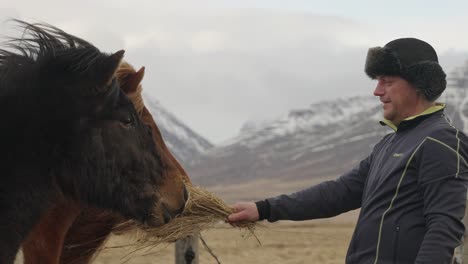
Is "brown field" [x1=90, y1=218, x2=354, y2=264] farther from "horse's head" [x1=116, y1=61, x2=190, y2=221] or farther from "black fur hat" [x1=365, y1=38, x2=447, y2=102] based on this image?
"black fur hat" [x1=365, y1=38, x2=447, y2=102]

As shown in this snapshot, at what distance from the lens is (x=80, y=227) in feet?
15.3

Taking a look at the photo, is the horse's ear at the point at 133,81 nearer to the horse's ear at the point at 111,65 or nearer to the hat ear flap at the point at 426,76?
the horse's ear at the point at 111,65

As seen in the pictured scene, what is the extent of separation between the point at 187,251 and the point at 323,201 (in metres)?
1.46

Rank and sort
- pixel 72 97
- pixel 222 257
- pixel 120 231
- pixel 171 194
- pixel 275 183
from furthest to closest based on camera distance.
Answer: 1. pixel 275 183
2. pixel 222 257
3. pixel 120 231
4. pixel 171 194
5. pixel 72 97

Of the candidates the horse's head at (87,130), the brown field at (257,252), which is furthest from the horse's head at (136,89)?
the brown field at (257,252)

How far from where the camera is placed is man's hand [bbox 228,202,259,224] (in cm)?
436

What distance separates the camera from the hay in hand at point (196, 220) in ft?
14.5

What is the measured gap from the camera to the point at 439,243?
3293 mm

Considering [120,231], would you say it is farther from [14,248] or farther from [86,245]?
[14,248]

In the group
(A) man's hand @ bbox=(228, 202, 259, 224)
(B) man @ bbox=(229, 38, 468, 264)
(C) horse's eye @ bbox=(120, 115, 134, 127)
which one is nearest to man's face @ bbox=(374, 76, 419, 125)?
(B) man @ bbox=(229, 38, 468, 264)

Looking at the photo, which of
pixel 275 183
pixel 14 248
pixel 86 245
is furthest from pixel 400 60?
pixel 275 183

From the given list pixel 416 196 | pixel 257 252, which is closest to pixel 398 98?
pixel 416 196

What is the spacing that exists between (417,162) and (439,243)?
0.43 meters

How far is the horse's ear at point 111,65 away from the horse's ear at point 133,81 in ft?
3.34
